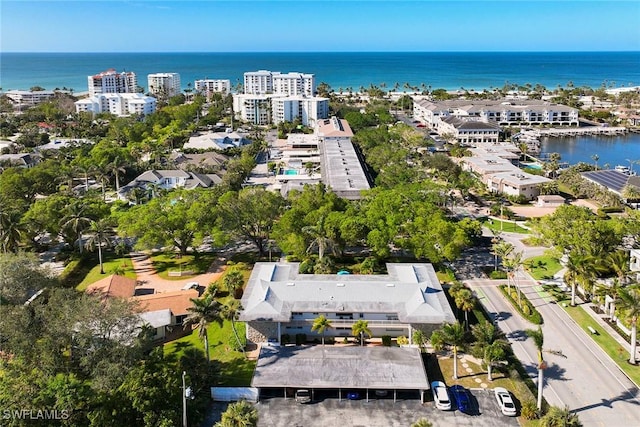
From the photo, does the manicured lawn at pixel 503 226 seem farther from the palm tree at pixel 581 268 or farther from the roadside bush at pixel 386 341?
the roadside bush at pixel 386 341

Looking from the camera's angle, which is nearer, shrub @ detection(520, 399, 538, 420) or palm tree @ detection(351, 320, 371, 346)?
shrub @ detection(520, 399, 538, 420)

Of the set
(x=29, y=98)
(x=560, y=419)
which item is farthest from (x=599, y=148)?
(x=29, y=98)

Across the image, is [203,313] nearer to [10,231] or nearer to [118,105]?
[10,231]

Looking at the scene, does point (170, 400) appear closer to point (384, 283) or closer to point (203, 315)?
point (203, 315)

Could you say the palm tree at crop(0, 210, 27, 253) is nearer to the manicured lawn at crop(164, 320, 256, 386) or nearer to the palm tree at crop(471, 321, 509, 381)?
the manicured lawn at crop(164, 320, 256, 386)

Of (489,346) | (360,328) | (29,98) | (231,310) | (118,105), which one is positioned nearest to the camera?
(489,346)

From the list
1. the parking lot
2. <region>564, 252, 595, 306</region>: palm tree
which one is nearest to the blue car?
the parking lot

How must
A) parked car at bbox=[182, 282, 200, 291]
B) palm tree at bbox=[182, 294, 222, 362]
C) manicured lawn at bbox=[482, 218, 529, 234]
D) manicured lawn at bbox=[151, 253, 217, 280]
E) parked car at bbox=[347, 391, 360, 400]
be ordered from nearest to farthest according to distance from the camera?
1. parked car at bbox=[347, 391, 360, 400]
2. palm tree at bbox=[182, 294, 222, 362]
3. parked car at bbox=[182, 282, 200, 291]
4. manicured lawn at bbox=[151, 253, 217, 280]
5. manicured lawn at bbox=[482, 218, 529, 234]
